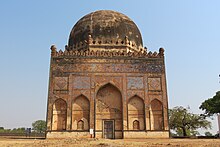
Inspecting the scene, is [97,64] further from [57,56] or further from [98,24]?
[98,24]

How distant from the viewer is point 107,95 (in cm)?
1642

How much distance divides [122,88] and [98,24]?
6196 mm

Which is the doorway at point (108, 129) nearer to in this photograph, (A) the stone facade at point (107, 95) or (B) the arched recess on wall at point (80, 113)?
(A) the stone facade at point (107, 95)

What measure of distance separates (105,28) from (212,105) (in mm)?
11593

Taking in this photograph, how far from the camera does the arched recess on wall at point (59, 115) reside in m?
15.3

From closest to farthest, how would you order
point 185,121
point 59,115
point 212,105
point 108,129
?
1. point 59,115
2. point 108,129
3. point 212,105
4. point 185,121

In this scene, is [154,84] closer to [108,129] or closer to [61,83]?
[108,129]

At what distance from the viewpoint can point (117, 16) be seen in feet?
66.0

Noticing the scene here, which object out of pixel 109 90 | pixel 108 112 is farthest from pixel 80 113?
pixel 109 90

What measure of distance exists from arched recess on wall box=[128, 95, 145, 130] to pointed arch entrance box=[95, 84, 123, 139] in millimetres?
663

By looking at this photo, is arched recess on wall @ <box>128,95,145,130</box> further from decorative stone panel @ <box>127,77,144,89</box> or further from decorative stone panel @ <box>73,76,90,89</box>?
decorative stone panel @ <box>73,76,90,89</box>

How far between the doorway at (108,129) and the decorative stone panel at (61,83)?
3.54 meters

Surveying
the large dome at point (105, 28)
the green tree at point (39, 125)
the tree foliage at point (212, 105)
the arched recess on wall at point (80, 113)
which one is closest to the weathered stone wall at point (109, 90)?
the arched recess on wall at point (80, 113)

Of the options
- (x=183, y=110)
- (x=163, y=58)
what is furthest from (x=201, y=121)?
(x=163, y=58)
